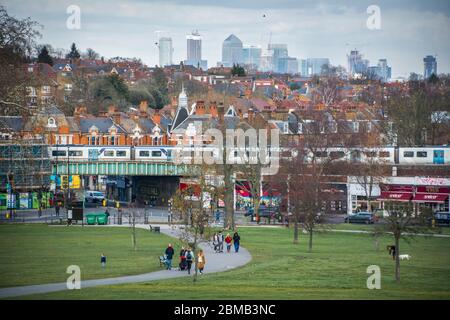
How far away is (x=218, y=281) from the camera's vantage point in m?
40.1

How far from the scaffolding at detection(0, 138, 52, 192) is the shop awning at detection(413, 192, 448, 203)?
26.8 metres

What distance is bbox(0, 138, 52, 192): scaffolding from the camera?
261ft

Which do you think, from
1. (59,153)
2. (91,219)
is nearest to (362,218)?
(91,219)

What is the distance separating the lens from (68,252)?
2028 inches

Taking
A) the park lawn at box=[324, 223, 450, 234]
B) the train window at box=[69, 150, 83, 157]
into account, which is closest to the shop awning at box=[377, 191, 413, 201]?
the park lawn at box=[324, 223, 450, 234]

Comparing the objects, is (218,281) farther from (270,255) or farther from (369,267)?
(270,255)

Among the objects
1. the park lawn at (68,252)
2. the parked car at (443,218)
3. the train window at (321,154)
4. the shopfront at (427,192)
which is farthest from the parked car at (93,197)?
the parked car at (443,218)

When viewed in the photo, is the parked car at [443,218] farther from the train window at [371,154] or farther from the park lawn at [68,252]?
the park lawn at [68,252]

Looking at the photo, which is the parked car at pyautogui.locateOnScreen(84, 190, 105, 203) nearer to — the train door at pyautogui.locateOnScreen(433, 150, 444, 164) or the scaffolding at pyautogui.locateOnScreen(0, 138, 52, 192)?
the scaffolding at pyautogui.locateOnScreen(0, 138, 52, 192)

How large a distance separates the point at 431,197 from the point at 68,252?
34147mm

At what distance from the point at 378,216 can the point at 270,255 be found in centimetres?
2428

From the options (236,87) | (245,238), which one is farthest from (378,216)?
(236,87)

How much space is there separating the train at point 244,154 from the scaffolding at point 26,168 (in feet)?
11.6

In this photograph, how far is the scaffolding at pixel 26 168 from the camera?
79.6 meters
